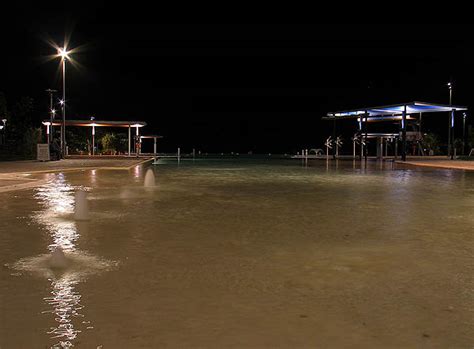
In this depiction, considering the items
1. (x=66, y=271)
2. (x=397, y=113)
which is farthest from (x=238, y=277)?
(x=397, y=113)

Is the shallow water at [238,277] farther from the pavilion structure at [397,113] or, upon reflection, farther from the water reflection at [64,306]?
the pavilion structure at [397,113]

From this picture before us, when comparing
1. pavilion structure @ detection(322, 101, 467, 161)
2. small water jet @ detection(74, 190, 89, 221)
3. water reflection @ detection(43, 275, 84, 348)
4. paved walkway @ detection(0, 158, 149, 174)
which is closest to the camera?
water reflection @ detection(43, 275, 84, 348)

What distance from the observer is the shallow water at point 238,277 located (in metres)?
5.13

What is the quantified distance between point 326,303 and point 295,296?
0.40 m

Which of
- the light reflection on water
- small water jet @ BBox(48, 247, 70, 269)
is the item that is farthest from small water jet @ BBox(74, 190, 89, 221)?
small water jet @ BBox(48, 247, 70, 269)

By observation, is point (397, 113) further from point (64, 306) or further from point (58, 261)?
point (64, 306)

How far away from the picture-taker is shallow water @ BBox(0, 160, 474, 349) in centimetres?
513

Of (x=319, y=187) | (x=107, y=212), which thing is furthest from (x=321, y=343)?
(x=319, y=187)

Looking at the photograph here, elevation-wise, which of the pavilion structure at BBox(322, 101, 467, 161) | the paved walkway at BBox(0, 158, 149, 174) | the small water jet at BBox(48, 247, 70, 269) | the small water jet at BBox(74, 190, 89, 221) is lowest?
the small water jet at BBox(48, 247, 70, 269)

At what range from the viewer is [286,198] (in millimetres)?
17391

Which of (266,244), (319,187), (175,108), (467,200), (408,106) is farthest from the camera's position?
(175,108)

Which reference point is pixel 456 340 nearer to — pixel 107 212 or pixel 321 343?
pixel 321 343

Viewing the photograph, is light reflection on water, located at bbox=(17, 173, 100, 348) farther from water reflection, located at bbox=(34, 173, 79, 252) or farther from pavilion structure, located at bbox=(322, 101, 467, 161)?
pavilion structure, located at bbox=(322, 101, 467, 161)

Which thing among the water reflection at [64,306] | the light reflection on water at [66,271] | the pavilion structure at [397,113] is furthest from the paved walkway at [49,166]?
the pavilion structure at [397,113]
